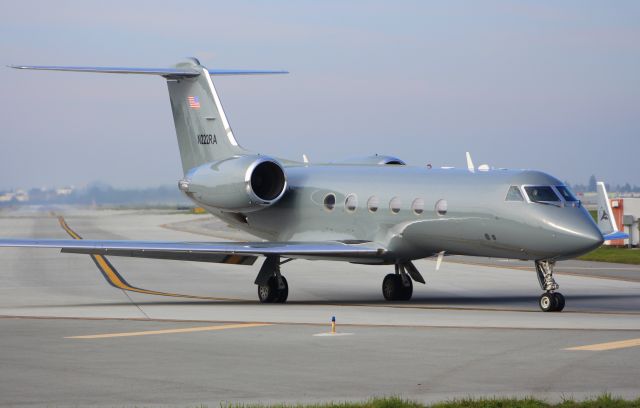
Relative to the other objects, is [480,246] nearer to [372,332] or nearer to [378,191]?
[378,191]

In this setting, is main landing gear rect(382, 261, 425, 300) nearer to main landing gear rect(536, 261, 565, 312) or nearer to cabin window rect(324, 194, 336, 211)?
cabin window rect(324, 194, 336, 211)

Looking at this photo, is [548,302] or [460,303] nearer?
[548,302]

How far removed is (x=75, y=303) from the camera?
2477cm

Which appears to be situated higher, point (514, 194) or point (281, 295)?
point (514, 194)

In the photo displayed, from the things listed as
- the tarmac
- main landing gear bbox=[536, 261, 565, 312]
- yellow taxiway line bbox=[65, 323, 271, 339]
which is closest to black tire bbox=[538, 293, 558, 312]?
main landing gear bbox=[536, 261, 565, 312]

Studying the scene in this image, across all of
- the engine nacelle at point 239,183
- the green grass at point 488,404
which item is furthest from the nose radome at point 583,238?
the green grass at point 488,404

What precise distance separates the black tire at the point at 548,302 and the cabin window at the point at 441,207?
2.92 metres

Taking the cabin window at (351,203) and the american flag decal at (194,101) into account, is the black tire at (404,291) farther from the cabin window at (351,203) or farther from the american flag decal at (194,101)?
the american flag decal at (194,101)

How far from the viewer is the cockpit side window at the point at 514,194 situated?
75.3 feet

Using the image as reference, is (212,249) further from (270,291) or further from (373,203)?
(373,203)

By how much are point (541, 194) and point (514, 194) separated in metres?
0.54

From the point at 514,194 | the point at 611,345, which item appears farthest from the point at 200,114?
the point at 611,345

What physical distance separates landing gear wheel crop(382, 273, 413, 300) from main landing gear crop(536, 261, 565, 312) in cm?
409

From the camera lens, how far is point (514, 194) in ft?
75.6
